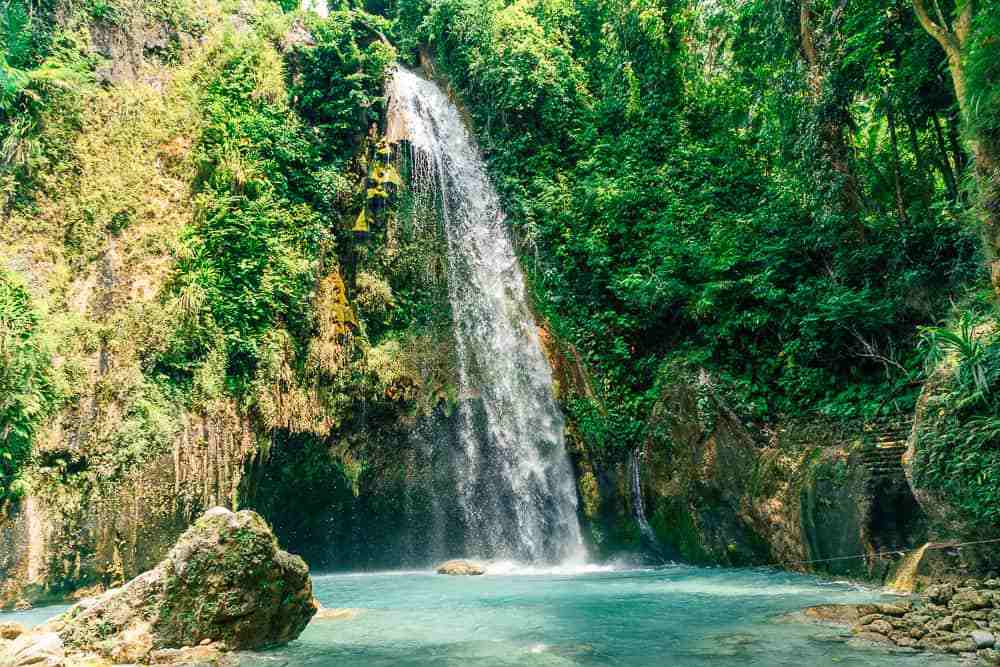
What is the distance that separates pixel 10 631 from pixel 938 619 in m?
8.03

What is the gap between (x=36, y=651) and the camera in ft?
14.5

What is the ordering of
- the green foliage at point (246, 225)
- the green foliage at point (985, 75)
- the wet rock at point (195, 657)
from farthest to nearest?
the green foliage at point (246, 225)
the green foliage at point (985, 75)
the wet rock at point (195, 657)

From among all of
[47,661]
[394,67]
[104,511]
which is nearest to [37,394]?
[104,511]

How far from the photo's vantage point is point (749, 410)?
10.3 m

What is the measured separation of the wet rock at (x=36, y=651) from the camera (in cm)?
424

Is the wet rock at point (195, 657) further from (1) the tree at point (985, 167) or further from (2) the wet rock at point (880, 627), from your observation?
(1) the tree at point (985, 167)

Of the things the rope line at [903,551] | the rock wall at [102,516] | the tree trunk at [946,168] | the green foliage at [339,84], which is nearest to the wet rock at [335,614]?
the rock wall at [102,516]

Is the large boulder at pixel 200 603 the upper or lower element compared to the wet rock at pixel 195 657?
upper

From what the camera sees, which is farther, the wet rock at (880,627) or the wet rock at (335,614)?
the wet rock at (335,614)

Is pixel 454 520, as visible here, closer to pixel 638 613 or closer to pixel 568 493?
pixel 568 493

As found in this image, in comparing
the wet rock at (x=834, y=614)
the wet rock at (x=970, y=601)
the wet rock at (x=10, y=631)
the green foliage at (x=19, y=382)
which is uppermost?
the green foliage at (x=19, y=382)

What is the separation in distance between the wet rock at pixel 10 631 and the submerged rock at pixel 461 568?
629cm

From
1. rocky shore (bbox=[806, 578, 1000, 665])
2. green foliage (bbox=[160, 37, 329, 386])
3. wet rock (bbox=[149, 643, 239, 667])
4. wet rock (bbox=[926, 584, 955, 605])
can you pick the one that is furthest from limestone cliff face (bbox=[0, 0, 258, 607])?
wet rock (bbox=[926, 584, 955, 605])

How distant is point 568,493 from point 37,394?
8.76 metres
